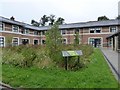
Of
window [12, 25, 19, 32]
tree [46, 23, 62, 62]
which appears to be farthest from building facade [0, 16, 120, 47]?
tree [46, 23, 62, 62]

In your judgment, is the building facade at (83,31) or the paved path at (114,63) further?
the building facade at (83,31)

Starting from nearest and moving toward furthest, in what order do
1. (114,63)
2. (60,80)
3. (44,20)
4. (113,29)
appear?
(60,80) → (114,63) → (113,29) → (44,20)

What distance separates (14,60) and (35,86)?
20.9 ft

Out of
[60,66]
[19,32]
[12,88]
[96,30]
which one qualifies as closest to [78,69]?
[60,66]

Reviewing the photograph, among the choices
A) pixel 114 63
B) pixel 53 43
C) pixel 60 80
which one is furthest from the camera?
pixel 114 63

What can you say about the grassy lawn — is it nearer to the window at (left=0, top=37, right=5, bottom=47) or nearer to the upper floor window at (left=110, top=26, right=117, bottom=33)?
the window at (left=0, top=37, right=5, bottom=47)

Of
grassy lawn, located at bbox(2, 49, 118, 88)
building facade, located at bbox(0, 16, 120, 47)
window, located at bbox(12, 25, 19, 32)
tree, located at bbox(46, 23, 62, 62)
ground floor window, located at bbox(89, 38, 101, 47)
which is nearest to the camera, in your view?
grassy lawn, located at bbox(2, 49, 118, 88)

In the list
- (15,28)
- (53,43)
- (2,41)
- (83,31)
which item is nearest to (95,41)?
(83,31)

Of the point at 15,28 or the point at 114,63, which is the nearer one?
the point at 114,63

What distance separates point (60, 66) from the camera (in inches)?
468

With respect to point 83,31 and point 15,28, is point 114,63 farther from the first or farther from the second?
point 83,31

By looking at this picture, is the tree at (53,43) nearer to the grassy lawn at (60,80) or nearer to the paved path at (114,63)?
the grassy lawn at (60,80)

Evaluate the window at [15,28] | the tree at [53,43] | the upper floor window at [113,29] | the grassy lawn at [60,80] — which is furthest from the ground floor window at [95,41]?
the grassy lawn at [60,80]

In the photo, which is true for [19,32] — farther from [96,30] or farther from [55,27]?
[55,27]
